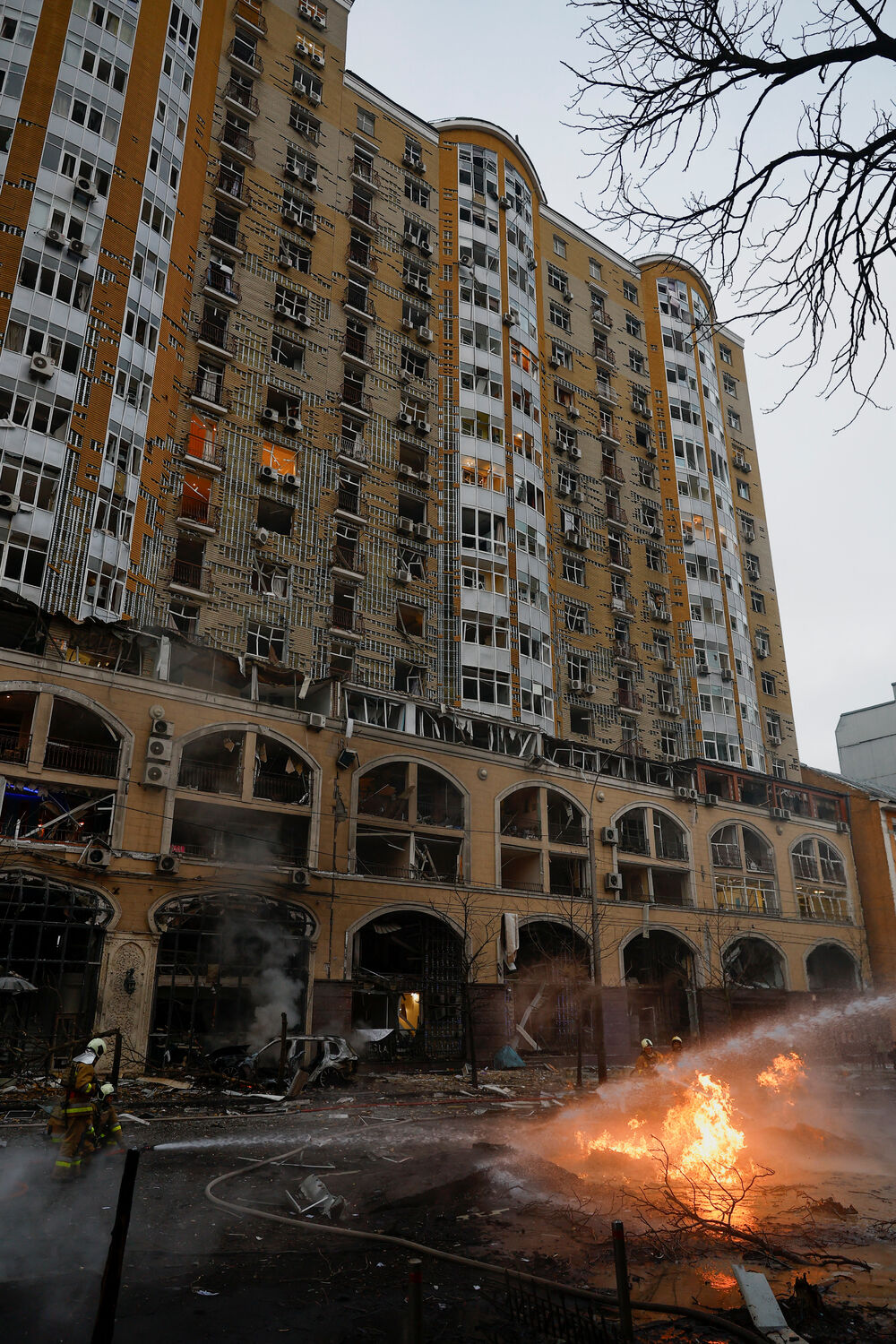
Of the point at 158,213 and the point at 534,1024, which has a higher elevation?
the point at 158,213

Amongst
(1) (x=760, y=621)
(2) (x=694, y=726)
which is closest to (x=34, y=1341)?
(2) (x=694, y=726)

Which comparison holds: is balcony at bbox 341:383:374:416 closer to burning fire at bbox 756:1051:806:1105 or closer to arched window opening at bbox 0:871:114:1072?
arched window opening at bbox 0:871:114:1072

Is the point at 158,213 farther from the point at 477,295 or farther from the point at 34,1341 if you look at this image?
the point at 34,1341

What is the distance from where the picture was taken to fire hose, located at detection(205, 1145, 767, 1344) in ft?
22.6

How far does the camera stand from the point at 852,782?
60.1m

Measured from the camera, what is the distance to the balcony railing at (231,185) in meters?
41.7

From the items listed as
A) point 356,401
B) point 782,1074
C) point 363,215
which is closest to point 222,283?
point 356,401

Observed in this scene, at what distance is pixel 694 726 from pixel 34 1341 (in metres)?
49.5

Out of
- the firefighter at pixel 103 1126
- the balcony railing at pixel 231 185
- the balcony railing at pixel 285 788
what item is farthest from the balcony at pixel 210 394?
the firefighter at pixel 103 1126

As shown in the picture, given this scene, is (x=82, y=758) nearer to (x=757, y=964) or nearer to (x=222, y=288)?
(x=222, y=288)

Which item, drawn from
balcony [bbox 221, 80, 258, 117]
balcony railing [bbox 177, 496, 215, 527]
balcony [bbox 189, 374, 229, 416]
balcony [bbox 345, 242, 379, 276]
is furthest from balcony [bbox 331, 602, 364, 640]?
balcony [bbox 221, 80, 258, 117]

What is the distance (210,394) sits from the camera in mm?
38875

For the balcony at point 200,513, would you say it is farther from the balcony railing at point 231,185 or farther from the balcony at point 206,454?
→ the balcony railing at point 231,185

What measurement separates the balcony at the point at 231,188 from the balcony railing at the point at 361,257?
613cm
